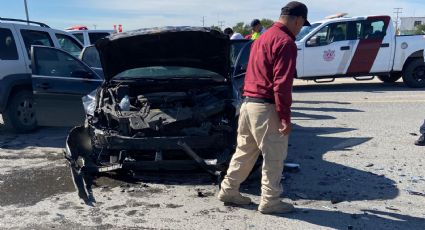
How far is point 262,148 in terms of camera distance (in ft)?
13.5

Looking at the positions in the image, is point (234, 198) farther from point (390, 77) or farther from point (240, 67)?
point (390, 77)

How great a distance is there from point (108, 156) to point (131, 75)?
1318 millimetres

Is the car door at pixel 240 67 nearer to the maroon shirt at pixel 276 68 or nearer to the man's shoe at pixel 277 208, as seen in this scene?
the maroon shirt at pixel 276 68

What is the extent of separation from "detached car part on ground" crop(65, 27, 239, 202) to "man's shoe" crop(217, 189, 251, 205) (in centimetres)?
32

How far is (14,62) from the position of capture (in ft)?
24.7

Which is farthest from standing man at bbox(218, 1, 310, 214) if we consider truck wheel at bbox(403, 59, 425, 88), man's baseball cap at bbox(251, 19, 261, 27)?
truck wheel at bbox(403, 59, 425, 88)

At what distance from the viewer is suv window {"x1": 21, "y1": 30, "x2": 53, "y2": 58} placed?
25.6 feet

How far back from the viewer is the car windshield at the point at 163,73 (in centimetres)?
602

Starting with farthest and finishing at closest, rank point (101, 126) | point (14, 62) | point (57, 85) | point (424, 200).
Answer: point (14, 62) → point (57, 85) → point (101, 126) → point (424, 200)

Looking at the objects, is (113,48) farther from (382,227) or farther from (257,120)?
(382,227)

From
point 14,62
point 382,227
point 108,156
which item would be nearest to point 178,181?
point 108,156

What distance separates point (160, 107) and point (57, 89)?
2.25 metres

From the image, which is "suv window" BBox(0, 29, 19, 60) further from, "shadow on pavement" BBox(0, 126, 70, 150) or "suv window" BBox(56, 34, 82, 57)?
"shadow on pavement" BBox(0, 126, 70, 150)

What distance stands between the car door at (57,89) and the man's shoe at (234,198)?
10.8 feet
